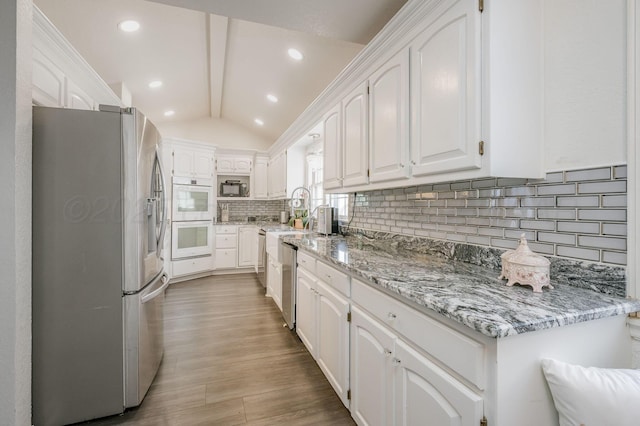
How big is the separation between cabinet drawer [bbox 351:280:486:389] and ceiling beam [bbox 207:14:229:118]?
333 centimetres

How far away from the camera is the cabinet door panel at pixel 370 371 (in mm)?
1215

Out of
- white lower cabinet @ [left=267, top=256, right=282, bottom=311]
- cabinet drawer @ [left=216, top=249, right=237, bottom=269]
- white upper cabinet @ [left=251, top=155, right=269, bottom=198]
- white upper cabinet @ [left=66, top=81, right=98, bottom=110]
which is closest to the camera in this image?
white upper cabinet @ [left=66, top=81, right=98, bottom=110]

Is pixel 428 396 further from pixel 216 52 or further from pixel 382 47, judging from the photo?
pixel 216 52

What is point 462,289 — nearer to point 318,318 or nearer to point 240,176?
point 318,318

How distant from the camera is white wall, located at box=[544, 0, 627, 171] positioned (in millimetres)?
1046

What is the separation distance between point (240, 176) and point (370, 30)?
4559mm

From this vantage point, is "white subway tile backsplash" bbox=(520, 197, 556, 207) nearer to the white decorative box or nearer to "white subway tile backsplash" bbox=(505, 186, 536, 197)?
"white subway tile backsplash" bbox=(505, 186, 536, 197)

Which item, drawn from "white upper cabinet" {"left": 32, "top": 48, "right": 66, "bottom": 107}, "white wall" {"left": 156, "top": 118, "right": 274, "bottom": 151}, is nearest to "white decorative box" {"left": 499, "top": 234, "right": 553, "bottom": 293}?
"white upper cabinet" {"left": 32, "top": 48, "right": 66, "bottom": 107}

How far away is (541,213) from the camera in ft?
4.18

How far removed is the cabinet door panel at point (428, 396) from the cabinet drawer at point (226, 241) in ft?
15.3

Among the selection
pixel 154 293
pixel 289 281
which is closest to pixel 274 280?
Result: pixel 289 281

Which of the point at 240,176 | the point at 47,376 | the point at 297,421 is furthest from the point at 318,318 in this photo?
the point at 240,176

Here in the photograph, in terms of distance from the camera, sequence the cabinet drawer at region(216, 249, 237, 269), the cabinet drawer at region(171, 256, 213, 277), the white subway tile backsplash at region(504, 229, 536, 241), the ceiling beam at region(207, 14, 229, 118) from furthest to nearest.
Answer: the cabinet drawer at region(216, 249, 237, 269)
the cabinet drawer at region(171, 256, 213, 277)
the ceiling beam at region(207, 14, 229, 118)
the white subway tile backsplash at region(504, 229, 536, 241)

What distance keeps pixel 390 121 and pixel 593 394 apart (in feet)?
4.96
